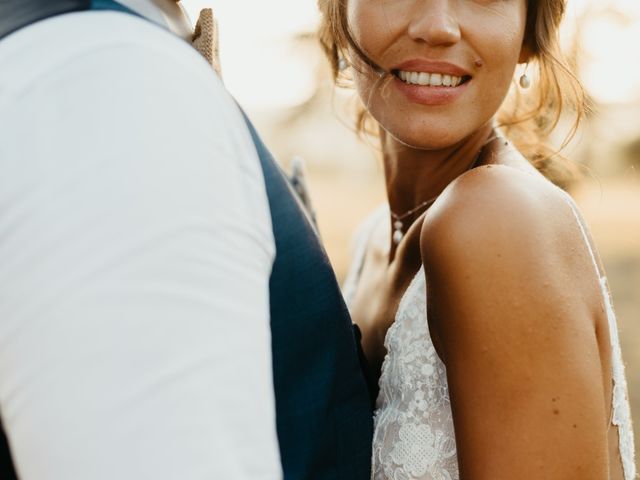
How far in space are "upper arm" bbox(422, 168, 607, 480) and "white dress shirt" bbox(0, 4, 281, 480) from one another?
2.11 ft

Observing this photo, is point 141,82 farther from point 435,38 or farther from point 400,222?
point 400,222

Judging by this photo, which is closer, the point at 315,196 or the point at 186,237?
the point at 186,237

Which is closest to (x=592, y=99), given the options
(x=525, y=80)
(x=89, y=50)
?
(x=525, y=80)

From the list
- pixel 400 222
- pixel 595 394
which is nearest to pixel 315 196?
pixel 400 222

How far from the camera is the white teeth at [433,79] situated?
194 cm

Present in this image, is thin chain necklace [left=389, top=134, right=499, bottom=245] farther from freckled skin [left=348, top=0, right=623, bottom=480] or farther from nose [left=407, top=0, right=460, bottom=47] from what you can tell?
freckled skin [left=348, top=0, right=623, bottom=480]

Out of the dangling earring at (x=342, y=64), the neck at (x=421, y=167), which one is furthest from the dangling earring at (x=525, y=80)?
the dangling earring at (x=342, y=64)

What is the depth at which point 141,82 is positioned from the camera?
0.82 meters

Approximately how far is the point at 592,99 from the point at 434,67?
59cm

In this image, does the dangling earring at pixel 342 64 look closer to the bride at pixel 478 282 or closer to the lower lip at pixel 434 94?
the bride at pixel 478 282

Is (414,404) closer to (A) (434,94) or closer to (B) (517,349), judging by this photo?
(B) (517,349)

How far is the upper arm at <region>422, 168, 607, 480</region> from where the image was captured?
1371 millimetres

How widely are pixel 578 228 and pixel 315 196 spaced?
1528 cm

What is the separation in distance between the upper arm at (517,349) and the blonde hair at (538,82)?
824 mm
